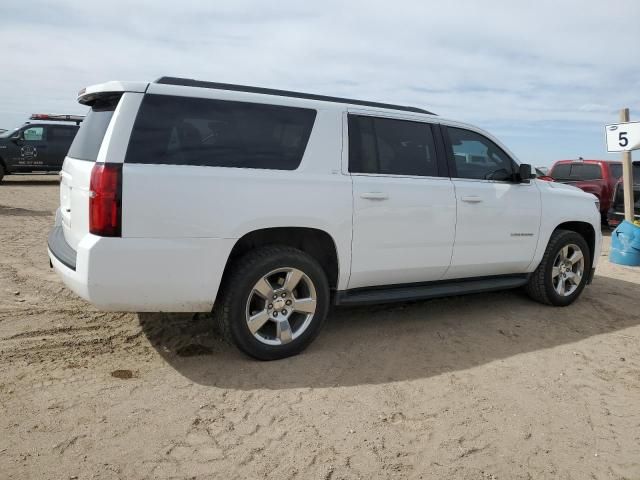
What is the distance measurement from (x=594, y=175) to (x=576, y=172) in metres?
0.47

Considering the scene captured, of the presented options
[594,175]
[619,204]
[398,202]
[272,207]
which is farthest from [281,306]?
[594,175]

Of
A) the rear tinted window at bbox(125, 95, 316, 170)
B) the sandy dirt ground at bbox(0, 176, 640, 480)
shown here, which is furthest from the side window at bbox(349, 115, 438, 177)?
the sandy dirt ground at bbox(0, 176, 640, 480)

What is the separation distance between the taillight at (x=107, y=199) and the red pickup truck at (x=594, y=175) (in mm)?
11035

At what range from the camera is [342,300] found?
4.14 metres

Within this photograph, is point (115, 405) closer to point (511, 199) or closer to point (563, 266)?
point (511, 199)

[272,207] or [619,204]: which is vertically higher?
[272,207]

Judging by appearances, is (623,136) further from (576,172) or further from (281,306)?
(281,306)

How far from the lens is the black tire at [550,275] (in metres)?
5.40

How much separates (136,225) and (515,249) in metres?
3.44

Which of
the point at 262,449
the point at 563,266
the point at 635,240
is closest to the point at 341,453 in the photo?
the point at 262,449

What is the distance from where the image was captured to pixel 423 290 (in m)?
4.54

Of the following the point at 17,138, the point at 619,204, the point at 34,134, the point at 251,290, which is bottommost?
the point at 251,290


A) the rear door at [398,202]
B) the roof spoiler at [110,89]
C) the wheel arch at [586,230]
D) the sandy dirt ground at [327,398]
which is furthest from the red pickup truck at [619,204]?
the roof spoiler at [110,89]

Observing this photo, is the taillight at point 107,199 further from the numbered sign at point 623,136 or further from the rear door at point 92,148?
the numbered sign at point 623,136
